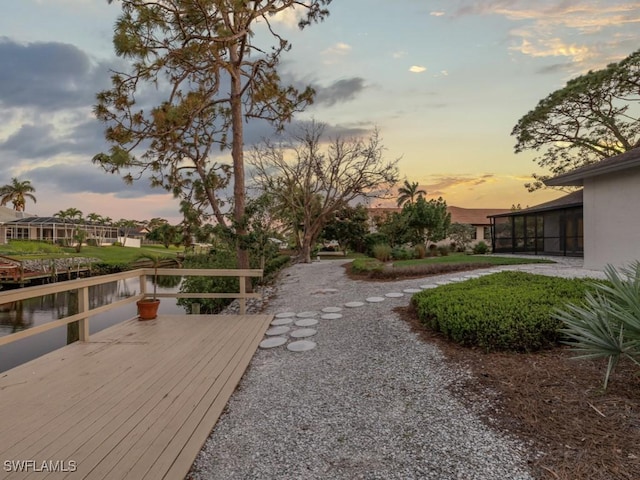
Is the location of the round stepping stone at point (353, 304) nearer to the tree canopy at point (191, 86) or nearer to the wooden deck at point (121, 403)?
the wooden deck at point (121, 403)

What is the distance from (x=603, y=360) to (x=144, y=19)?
30.2 feet

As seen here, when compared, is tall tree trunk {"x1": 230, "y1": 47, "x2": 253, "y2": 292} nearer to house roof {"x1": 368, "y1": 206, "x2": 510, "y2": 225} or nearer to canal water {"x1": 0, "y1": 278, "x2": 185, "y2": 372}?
canal water {"x1": 0, "y1": 278, "x2": 185, "y2": 372}

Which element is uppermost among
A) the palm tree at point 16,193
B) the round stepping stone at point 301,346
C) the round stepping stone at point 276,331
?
the palm tree at point 16,193

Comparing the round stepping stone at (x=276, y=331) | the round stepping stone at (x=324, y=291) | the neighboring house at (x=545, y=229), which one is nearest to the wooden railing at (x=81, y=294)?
the round stepping stone at (x=276, y=331)

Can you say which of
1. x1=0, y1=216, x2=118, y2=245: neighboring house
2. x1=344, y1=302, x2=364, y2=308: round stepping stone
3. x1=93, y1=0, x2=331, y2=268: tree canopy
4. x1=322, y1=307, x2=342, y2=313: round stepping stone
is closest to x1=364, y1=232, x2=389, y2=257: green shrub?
x1=93, y1=0, x2=331, y2=268: tree canopy

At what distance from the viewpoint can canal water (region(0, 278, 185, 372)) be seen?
24.7ft

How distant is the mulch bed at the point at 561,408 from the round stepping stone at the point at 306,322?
2489 mm

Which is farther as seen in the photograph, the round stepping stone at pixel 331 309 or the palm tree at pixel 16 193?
the palm tree at pixel 16 193

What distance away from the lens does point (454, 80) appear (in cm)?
991

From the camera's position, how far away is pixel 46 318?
39.2 ft

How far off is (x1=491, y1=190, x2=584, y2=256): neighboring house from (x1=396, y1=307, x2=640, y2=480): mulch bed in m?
13.4

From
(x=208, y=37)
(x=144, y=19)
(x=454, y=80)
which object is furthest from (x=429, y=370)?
(x=454, y=80)

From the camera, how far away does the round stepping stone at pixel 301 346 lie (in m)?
4.48

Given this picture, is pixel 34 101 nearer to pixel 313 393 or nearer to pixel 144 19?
→ pixel 144 19
